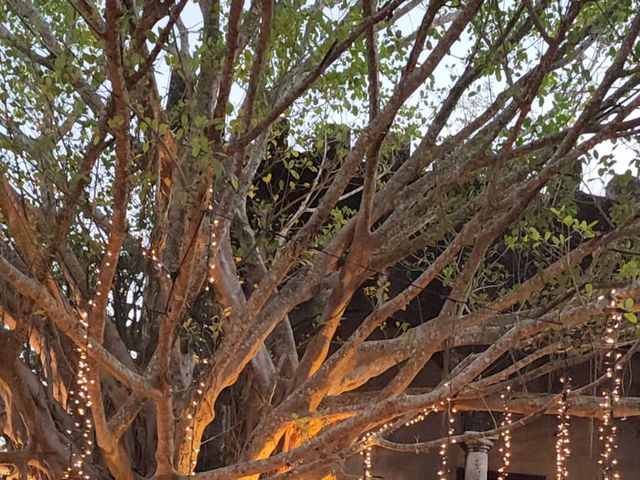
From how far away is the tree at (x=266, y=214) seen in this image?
125 inches

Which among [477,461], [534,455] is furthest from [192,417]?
[534,455]

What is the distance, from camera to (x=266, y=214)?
16.9ft

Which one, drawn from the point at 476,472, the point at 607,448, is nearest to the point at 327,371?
the point at 607,448

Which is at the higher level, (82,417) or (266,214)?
(266,214)

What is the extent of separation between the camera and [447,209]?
4219 mm

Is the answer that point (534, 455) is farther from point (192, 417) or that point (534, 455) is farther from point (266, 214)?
point (192, 417)

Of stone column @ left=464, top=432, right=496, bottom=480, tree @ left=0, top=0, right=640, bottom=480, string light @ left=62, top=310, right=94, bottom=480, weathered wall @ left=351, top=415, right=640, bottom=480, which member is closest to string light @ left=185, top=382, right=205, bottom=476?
tree @ left=0, top=0, right=640, bottom=480

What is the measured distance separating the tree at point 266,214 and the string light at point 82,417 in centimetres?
2

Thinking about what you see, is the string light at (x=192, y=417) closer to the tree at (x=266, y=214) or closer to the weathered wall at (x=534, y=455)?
the tree at (x=266, y=214)

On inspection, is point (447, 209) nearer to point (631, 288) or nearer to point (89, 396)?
point (631, 288)

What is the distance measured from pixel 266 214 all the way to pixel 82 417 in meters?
1.68

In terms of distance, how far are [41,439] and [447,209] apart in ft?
7.89

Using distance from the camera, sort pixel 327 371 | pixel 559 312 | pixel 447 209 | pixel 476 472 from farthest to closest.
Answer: pixel 476 472, pixel 447 209, pixel 327 371, pixel 559 312

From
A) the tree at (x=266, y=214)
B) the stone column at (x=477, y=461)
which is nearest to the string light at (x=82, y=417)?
the tree at (x=266, y=214)
